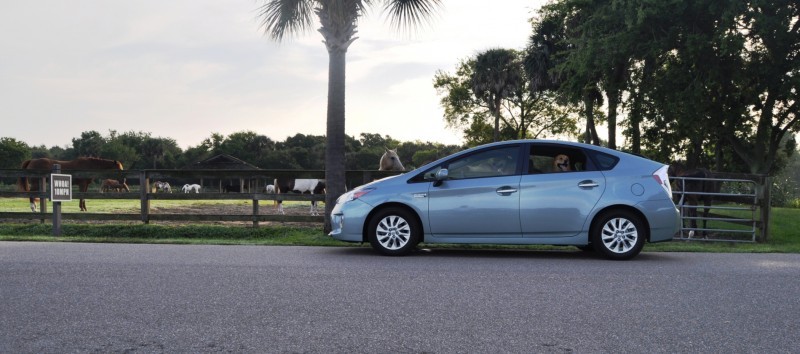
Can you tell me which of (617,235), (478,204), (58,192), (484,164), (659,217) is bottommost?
(617,235)

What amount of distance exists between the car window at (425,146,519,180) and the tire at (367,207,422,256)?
2.13 ft

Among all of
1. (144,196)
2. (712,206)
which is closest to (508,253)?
(712,206)

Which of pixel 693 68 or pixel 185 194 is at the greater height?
pixel 693 68

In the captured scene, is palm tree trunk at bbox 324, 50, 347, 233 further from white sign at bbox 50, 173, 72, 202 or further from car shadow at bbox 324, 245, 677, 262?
white sign at bbox 50, 173, 72, 202

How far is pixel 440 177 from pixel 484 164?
689 mm

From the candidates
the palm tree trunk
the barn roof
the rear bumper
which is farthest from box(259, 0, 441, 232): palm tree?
the barn roof

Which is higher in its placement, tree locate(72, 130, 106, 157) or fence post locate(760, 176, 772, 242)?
tree locate(72, 130, 106, 157)

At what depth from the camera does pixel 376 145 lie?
119062 mm

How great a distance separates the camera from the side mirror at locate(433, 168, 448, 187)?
9086mm

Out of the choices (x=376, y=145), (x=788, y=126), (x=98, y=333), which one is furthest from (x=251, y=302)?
(x=376, y=145)

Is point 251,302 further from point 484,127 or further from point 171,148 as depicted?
point 171,148

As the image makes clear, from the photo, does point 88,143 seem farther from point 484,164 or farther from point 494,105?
A: point 484,164

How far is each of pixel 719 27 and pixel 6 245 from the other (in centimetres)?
2180

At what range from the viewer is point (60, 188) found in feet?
42.4
